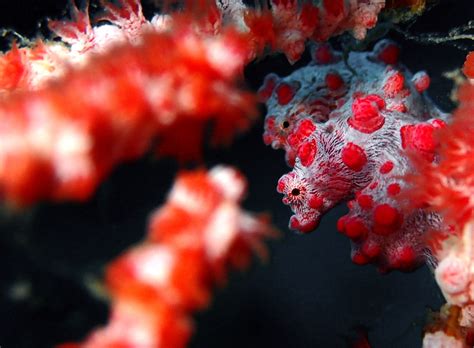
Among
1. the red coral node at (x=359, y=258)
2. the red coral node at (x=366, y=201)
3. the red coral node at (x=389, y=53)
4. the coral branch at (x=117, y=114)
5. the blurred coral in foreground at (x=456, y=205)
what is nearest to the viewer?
the coral branch at (x=117, y=114)

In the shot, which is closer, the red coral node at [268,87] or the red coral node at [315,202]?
the red coral node at [315,202]

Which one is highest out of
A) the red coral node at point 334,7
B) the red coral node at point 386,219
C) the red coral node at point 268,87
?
the red coral node at point 334,7

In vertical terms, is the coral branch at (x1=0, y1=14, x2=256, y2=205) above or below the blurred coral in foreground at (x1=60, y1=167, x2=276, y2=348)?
above

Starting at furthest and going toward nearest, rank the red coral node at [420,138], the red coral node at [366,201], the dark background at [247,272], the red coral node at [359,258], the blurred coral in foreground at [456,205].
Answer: the red coral node at [359,258] < the red coral node at [366,201] < the red coral node at [420,138] < the blurred coral in foreground at [456,205] < the dark background at [247,272]

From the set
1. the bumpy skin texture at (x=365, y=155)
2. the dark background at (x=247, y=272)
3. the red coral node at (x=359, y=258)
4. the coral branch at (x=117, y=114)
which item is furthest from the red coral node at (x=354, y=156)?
the coral branch at (x=117, y=114)

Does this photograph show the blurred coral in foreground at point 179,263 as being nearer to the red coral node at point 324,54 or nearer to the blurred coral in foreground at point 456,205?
the blurred coral in foreground at point 456,205

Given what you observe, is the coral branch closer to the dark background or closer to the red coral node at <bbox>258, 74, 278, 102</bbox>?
the dark background

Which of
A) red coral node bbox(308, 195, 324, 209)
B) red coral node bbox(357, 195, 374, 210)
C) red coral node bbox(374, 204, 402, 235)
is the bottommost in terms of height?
red coral node bbox(374, 204, 402, 235)

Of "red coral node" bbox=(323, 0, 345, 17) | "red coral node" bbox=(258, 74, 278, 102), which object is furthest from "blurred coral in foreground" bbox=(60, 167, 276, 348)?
"red coral node" bbox=(258, 74, 278, 102)

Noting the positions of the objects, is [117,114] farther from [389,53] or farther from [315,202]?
[389,53]
